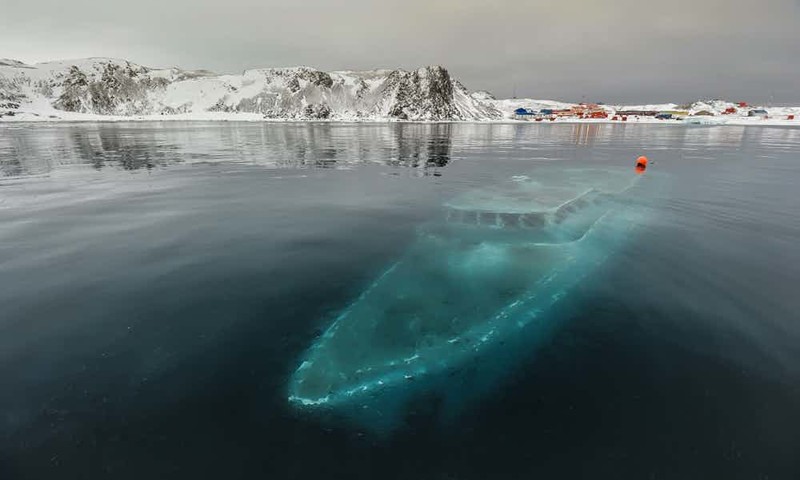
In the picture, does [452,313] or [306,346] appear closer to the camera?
[306,346]

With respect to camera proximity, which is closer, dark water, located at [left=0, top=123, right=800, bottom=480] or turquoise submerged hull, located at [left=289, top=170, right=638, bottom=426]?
dark water, located at [left=0, top=123, right=800, bottom=480]

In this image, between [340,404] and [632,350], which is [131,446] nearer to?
[340,404]

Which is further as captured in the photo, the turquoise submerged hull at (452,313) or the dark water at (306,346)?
the turquoise submerged hull at (452,313)

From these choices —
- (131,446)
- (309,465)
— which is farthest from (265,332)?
(309,465)

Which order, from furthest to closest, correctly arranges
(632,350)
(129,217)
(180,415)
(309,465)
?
(129,217), (632,350), (180,415), (309,465)
